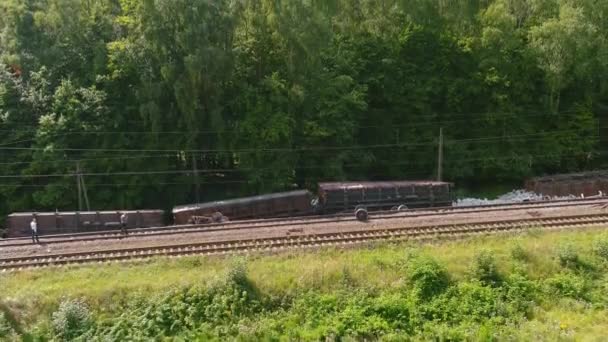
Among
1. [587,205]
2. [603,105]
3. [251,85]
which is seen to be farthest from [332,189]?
[603,105]

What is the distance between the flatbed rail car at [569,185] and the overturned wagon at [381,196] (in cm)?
920

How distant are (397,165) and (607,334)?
23366mm

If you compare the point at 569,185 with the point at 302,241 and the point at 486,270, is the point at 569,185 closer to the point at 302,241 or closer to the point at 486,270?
the point at 486,270

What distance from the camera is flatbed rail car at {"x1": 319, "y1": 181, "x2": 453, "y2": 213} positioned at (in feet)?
102

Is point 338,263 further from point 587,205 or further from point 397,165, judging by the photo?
point 397,165

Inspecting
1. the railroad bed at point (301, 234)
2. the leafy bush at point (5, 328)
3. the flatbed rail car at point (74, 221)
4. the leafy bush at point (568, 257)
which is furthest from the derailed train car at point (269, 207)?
the leafy bush at point (5, 328)

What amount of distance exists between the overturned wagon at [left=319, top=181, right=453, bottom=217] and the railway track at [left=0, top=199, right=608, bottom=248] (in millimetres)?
2595

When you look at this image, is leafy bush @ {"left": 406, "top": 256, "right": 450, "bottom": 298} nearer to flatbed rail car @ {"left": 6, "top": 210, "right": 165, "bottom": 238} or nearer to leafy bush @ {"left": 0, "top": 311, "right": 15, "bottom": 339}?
leafy bush @ {"left": 0, "top": 311, "right": 15, "bottom": 339}

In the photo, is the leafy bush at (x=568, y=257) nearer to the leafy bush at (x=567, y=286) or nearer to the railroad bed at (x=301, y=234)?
the leafy bush at (x=567, y=286)

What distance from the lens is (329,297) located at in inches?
727

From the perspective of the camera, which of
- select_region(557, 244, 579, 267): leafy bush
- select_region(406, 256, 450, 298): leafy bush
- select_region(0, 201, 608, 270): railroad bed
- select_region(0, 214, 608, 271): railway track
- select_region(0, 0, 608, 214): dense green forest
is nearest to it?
select_region(406, 256, 450, 298): leafy bush

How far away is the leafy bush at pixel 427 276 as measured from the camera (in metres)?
18.7

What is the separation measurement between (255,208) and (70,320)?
47.7 feet

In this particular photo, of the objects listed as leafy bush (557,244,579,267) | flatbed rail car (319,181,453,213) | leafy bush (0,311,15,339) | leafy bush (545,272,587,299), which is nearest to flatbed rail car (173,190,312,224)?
flatbed rail car (319,181,453,213)
